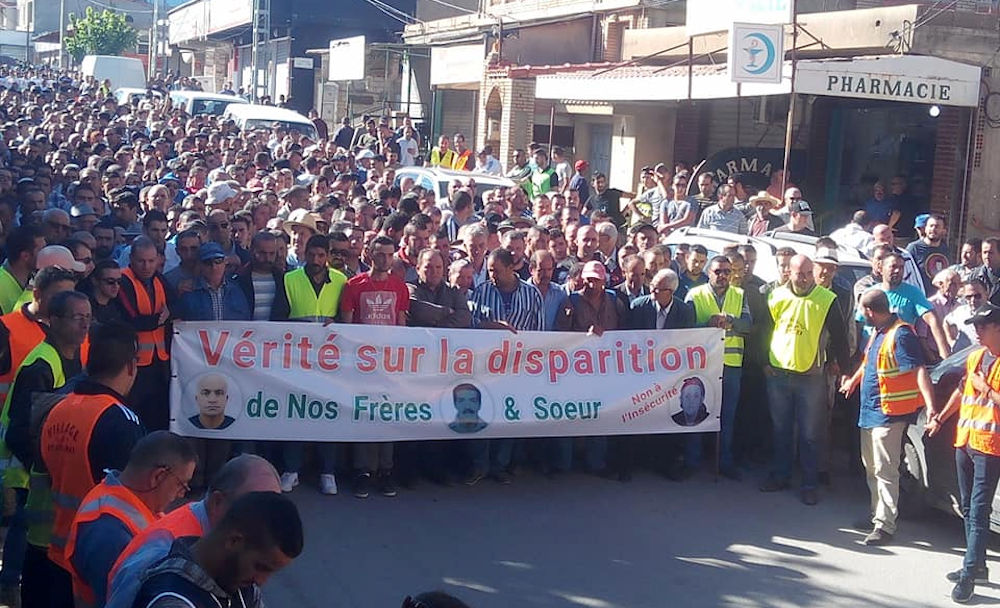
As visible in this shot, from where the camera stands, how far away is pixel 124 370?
185 inches

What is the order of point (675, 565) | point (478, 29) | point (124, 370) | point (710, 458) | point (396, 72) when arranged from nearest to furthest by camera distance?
point (124, 370) → point (675, 565) → point (710, 458) → point (478, 29) → point (396, 72)

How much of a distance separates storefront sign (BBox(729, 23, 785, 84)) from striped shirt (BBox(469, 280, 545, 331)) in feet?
21.5

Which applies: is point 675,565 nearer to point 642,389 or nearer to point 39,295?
point 642,389

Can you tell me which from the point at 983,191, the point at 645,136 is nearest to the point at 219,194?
the point at 983,191

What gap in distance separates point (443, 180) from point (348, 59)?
1716cm

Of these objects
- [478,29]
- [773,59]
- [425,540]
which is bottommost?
[425,540]

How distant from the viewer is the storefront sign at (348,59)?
31.6 meters

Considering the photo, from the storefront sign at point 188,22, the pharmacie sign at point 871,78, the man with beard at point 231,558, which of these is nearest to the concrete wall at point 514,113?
the pharmacie sign at point 871,78

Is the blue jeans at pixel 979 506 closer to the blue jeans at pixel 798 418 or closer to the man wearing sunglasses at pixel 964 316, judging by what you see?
the blue jeans at pixel 798 418

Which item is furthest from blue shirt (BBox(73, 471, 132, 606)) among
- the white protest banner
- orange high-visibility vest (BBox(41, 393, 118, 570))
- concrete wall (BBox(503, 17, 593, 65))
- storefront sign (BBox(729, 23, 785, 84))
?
concrete wall (BBox(503, 17, 593, 65))

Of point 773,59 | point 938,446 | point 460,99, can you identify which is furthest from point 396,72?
point 938,446

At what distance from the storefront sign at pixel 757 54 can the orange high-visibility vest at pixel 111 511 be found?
464 inches

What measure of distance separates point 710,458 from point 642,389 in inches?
45.4

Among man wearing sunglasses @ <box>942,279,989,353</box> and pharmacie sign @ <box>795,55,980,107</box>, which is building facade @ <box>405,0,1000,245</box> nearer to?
pharmacie sign @ <box>795,55,980,107</box>
